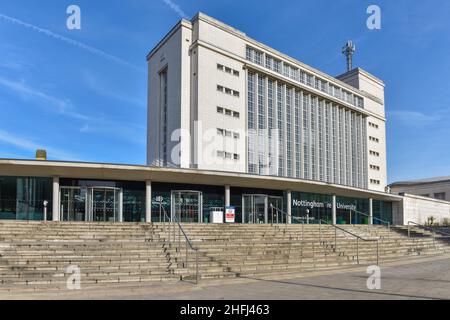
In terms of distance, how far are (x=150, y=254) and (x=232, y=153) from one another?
25765mm

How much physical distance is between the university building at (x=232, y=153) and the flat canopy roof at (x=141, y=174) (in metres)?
0.07

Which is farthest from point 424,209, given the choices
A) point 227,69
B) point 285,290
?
point 285,290

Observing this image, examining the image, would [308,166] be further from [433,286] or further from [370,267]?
[433,286]

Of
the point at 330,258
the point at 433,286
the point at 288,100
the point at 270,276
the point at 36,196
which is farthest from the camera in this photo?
the point at 288,100

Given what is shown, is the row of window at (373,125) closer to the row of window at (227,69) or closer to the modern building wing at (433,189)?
the modern building wing at (433,189)

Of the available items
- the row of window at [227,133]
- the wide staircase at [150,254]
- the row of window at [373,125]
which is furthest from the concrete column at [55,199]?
the row of window at [373,125]

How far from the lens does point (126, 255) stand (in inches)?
570

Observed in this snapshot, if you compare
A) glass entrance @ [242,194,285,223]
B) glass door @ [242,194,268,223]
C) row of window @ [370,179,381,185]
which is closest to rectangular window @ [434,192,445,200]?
row of window @ [370,179,381,185]

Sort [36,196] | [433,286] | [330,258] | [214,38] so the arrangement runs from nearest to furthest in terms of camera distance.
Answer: [433,286] → [330,258] → [36,196] → [214,38]

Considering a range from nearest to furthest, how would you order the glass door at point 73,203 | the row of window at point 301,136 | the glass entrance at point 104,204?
the glass door at point 73,203
the glass entrance at point 104,204
the row of window at point 301,136

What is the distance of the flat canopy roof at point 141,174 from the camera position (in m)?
21.9
